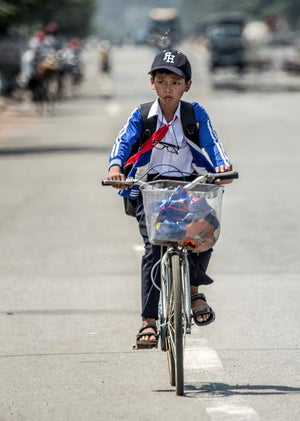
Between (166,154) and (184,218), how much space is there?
687 mm

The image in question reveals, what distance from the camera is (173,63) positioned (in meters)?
6.79

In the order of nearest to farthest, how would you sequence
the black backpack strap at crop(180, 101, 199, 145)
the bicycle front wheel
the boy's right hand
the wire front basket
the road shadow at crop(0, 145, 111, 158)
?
the bicycle front wheel < the wire front basket < the boy's right hand < the black backpack strap at crop(180, 101, 199, 145) < the road shadow at crop(0, 145, 111, 158)

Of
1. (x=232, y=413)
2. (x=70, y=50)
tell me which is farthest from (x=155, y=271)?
(x=70, y=50)

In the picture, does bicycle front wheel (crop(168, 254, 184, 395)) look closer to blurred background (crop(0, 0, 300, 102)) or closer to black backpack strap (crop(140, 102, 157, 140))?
black backpack strap (crop(140, 102, 157, 140))

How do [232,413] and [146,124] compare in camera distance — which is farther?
[146,124]

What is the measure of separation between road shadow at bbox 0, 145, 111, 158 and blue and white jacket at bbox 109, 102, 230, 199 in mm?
16511

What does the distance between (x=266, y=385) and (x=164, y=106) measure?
1.57 metres

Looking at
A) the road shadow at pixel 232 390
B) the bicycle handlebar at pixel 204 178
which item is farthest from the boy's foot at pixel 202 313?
the bicycle handlebar at pixel 204 178

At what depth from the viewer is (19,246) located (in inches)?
493

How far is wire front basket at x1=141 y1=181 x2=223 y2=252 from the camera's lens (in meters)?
6.39

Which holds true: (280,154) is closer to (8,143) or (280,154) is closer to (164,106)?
(8,143)

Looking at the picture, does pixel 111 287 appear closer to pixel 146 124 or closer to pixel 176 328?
pixel 146 124

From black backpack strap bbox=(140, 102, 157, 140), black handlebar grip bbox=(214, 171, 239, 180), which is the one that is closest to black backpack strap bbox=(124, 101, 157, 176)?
black backpack strap bbox=(140, 102, 157, 140)

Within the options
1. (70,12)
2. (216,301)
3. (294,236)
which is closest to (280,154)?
(294,236)
